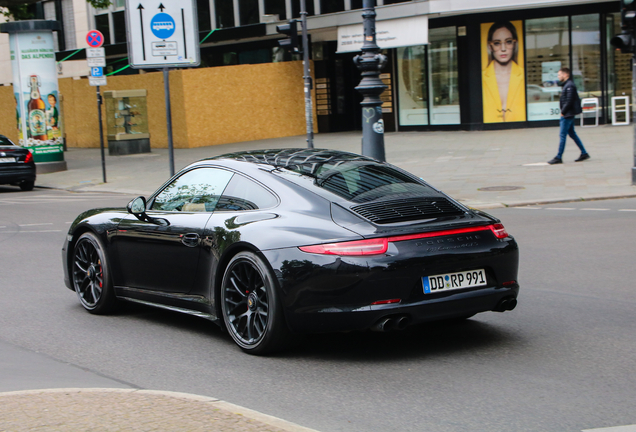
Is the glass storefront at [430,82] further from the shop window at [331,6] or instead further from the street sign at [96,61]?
A: the street sign at [96,61]

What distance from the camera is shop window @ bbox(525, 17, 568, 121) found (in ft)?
94.3

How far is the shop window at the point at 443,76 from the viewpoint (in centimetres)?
3012

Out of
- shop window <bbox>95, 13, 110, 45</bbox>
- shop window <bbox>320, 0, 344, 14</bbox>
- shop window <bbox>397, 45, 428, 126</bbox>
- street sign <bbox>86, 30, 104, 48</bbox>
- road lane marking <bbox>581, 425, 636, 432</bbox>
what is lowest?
road lane marking <bbox>581, 425, 636, 432</bbox>

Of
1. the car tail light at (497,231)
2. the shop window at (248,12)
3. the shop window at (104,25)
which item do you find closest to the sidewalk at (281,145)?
the car tail light at (497,231)

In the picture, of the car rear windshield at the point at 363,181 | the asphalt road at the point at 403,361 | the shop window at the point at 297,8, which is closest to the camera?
the asphalt road at the point at 403,361

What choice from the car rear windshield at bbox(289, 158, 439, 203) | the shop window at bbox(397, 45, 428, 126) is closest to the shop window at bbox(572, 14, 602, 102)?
the shop window at bbox(397, 45, 428, 126)

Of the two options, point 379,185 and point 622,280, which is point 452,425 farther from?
point 622,280

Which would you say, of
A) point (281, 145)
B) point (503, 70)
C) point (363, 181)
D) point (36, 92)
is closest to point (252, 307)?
point (363, 181)

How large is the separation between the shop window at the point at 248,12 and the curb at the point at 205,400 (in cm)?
3081

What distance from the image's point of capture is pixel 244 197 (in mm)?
5938

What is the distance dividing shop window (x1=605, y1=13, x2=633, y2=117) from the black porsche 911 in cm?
2445

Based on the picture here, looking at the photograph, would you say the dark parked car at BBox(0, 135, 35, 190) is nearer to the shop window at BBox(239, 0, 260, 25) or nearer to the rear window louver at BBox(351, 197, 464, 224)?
the shop window at BBox(239, 0, 260, 25)

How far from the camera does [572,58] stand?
28.8m

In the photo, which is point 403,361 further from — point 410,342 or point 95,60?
point 95,60
